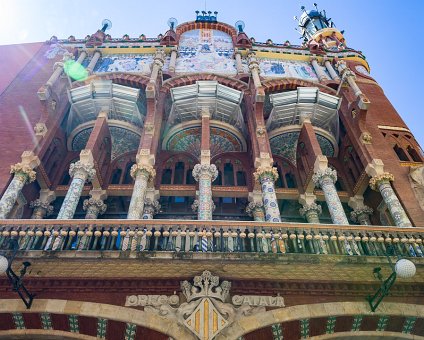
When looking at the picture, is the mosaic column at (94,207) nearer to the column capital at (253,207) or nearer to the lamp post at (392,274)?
the column capital at (253,207)

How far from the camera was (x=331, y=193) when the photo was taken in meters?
12.2

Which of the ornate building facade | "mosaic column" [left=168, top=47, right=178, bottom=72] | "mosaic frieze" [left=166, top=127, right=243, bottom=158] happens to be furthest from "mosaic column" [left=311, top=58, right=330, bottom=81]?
"mosaic column" [left=168, top=47, right=178, bottom=72]

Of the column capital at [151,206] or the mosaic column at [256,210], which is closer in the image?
the column capital at [151,206]

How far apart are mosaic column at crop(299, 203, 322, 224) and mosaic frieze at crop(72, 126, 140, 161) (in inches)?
265

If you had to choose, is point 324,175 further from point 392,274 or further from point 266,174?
point 392,274

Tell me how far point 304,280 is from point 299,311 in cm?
68

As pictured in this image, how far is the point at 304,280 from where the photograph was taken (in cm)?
890

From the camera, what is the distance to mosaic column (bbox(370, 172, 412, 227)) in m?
11.5

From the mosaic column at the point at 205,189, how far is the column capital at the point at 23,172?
4.89 meters

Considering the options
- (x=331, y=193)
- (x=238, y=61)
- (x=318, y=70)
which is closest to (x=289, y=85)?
(x=318, y=70)

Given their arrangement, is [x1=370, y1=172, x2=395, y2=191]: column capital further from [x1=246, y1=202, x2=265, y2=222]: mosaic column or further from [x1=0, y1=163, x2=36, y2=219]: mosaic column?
[x1=0, y1=163, x2=36, y2=219]: mosaic column

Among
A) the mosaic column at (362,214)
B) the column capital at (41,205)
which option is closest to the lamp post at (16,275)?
the column capital at (41,205)

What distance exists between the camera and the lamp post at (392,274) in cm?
745

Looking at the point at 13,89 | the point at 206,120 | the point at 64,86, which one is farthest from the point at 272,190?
the point at 13,89
